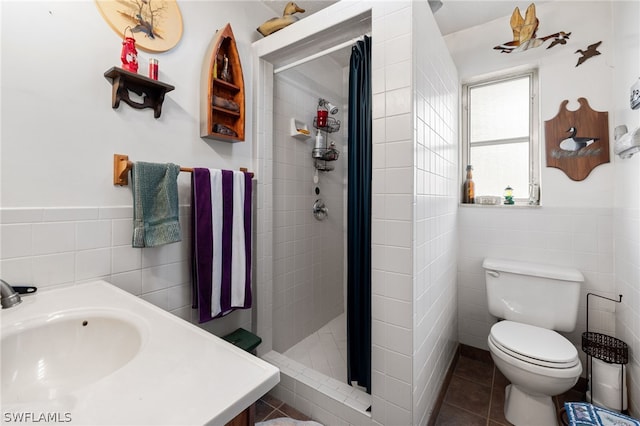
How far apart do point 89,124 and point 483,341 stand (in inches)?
102

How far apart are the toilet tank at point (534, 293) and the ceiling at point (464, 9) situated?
1.66m

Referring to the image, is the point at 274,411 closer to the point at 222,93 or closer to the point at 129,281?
the point at 129,281

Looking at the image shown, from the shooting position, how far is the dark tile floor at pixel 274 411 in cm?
143

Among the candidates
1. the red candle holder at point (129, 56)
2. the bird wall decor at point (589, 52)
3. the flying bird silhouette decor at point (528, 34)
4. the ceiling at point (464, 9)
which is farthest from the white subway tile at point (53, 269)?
the bird wall decor at point (589, 52)

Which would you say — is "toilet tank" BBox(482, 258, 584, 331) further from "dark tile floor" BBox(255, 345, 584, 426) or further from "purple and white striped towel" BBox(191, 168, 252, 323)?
"purple and white striped towel" BBox(191, 168, 252, 323)

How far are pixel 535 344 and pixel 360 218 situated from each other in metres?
1.09

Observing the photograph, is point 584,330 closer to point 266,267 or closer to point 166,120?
point 266,267

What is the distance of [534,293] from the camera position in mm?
1649

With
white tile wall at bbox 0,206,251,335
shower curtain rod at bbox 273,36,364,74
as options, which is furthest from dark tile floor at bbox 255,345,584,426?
shower curtain rod at bbox 273,36,364,74

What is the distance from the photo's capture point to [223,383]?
481 millimetres

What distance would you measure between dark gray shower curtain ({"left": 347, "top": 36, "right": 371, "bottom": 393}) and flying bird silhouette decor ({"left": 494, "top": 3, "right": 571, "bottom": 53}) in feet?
3.37

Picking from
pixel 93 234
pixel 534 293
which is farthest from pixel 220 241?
pixel 534 293

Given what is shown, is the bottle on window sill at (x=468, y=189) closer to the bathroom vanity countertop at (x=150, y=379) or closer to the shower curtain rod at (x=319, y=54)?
the shower curtain rod at (x=319, y=54)

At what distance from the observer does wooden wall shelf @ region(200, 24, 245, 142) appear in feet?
4.47
